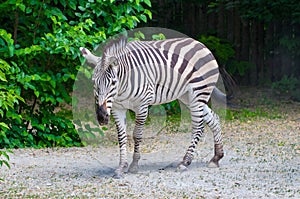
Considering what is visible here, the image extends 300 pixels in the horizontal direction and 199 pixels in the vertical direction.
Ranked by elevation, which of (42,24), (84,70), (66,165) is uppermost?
(42,24)

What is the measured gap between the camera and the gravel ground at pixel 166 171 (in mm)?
6121

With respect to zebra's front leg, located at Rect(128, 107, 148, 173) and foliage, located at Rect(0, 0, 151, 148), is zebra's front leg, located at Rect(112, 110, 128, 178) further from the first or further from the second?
foliage, located at Rect(0, 0, 151, 148)

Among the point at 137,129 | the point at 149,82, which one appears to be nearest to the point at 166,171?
the point at 137,129

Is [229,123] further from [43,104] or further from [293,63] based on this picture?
[293,63]

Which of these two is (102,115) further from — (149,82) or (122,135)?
(149,82)

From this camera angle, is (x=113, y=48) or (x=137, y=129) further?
(x=137, y=129)

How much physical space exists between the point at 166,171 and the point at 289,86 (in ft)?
25.6

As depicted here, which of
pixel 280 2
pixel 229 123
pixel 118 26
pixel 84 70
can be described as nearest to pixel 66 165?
pixel 84 70

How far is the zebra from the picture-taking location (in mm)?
6590

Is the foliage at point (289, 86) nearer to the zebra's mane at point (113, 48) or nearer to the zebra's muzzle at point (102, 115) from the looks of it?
the zebra's mane at point (113, 48)

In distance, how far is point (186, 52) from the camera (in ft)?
24.4

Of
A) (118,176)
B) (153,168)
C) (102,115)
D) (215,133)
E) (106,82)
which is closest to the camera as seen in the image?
(102,115)

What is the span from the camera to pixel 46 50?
855cm

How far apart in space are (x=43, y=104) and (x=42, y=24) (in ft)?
3.79
